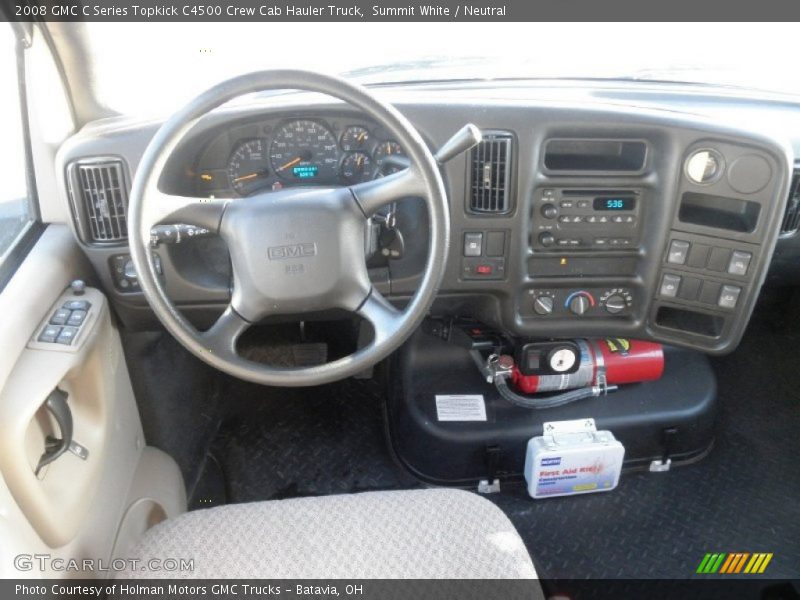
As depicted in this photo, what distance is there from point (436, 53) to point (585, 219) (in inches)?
22.8

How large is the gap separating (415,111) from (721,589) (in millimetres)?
1422

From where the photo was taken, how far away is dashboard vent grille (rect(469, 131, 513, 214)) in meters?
1.56

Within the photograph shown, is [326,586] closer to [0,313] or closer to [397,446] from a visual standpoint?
[0,313]

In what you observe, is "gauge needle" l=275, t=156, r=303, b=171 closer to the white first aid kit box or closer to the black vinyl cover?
the black vinyl cover

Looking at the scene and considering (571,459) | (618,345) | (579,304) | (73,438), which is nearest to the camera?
(73,438)

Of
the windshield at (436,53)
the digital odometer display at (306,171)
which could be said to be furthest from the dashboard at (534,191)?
the windshield at (436,53)

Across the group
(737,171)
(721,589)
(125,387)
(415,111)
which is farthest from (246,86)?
(721,589)

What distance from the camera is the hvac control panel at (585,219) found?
1.64 metres

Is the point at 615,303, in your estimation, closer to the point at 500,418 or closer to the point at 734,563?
the point at 500,418

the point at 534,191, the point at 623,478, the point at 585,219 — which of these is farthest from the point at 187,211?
the point at 623,478

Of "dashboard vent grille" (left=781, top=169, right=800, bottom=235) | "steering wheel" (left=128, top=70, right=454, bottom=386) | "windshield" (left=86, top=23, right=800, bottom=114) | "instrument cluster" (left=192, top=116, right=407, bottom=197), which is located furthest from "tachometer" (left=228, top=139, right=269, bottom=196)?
"dashboard vent grille" (left=781, top=169, right=800, bottom=235)

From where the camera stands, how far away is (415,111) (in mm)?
1545

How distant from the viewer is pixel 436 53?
1801 mm

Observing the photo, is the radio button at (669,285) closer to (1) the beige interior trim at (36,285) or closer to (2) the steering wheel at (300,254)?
(2) the steering wheel at (300,254)
